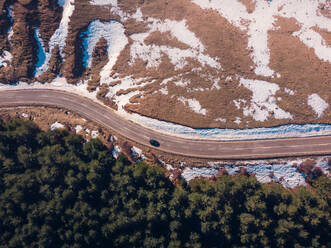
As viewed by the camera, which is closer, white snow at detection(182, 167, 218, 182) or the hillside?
white snow at detection(182, 167, 218, 182)

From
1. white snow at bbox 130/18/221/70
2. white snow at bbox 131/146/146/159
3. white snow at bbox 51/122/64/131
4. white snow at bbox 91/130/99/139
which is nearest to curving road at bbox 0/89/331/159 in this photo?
white snow at bbox 131/146/146/159

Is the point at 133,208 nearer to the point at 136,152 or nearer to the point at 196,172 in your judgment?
the point at 136,152

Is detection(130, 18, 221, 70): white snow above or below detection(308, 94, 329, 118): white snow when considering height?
above

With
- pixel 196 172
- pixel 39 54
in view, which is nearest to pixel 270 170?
pixel 196 172

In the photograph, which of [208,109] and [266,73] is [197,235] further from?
[266,73]

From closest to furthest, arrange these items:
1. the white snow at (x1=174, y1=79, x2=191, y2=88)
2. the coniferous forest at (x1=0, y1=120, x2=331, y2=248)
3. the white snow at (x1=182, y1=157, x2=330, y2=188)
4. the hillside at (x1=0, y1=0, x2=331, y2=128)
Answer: the coniferous forest at (x1=0, y1=120, x2=331, y2=248) → the white snow at (x1=182, y1=157, x2=330, y2=188) → the hillside at (x1=0, y1=0, x2=331, y2=128) → the white snow at (x1=174, y1=79, x2=191, y2=88)

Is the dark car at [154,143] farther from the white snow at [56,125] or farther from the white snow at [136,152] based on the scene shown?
the white snow at [56,125]

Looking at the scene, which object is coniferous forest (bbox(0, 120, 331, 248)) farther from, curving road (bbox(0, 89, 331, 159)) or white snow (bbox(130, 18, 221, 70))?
white snow (bbox(130, 18, 221, 70))

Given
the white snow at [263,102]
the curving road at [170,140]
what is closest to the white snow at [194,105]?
the curving road at [170,140]

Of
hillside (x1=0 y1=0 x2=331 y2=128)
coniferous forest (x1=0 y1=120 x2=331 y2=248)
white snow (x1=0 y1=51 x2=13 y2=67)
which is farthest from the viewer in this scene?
white snow (x1=0 y1=51 x2=13 y2=67)

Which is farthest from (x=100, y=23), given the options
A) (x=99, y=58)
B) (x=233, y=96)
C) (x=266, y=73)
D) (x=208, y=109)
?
(x=266, y=73)
